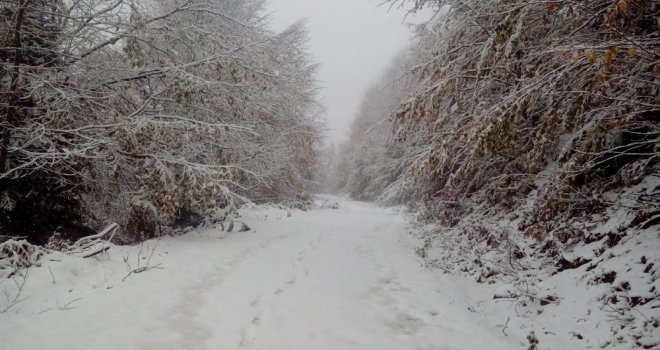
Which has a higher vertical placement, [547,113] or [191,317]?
[547,113]

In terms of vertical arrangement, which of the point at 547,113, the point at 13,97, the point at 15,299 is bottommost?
the point at 15,299

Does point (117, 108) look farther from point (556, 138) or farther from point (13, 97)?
point (556, 138)

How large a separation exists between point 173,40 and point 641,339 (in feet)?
31.0

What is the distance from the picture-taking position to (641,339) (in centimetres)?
394

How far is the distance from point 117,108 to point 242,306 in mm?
5770

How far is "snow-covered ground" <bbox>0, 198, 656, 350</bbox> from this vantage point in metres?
4.20

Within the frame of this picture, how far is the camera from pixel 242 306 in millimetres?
5242

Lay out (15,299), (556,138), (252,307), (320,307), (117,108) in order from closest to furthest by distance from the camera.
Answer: (15,299) → (252,307) → (320,307) → (556,138) → (117,108)

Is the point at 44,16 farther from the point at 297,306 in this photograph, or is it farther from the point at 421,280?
the point at 421,280

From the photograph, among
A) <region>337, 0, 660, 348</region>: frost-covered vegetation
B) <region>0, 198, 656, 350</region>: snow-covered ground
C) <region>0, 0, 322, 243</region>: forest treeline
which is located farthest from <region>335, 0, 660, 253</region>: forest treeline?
<region>0, 0, 322, 243</region>: forest treeline

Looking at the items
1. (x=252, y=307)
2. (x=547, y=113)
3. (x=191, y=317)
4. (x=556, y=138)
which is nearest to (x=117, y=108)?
(x=191, y=317)

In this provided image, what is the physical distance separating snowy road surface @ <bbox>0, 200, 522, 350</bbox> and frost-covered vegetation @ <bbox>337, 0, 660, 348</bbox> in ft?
4.10

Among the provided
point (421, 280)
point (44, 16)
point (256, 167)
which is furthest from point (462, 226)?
point (44, 16)

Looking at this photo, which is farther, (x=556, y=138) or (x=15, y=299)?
(x=556, y=138)
